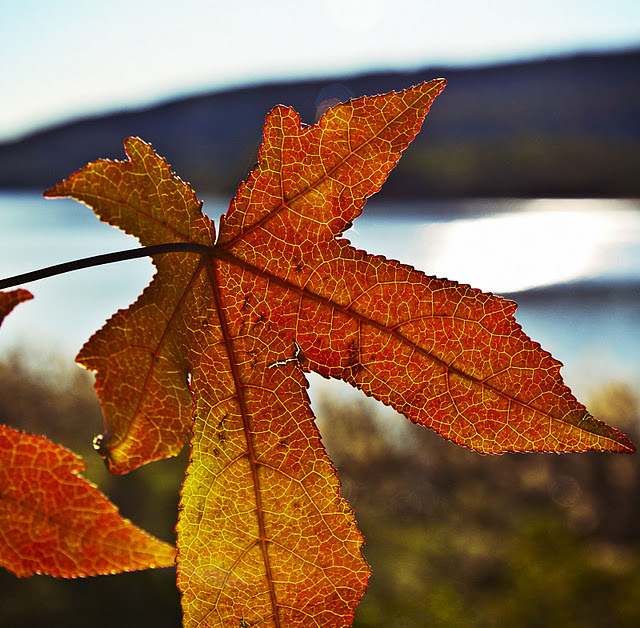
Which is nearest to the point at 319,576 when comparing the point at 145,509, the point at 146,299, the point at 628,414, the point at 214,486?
the point at 214,486

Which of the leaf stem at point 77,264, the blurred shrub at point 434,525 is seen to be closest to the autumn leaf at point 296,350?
the leaf stem at point 77,264

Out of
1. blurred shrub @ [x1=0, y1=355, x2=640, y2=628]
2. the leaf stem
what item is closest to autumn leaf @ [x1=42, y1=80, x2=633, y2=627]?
the leaf stem

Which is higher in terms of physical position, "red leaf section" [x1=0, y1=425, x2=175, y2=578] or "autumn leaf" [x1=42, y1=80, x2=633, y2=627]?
"autumn leaf" [x1=42, y1=80, x2=633, y2=627]

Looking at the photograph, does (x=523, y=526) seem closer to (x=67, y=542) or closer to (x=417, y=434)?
(x=417, y=434)

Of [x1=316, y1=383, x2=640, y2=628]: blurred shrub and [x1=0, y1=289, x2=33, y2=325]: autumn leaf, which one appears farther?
[x1=316, y1=383, x2=640, y2=628]: blurred shrub

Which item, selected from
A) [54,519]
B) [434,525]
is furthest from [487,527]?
[54,519]

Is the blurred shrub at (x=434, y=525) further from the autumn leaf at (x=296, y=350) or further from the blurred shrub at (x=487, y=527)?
the autumn leaf at (x=296, y=350)

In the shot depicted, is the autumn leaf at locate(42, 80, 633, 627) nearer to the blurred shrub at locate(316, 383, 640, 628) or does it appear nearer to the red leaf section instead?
the red leaf section

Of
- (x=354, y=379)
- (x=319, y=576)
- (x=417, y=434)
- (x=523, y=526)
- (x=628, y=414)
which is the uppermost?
(x=628, y=414)
